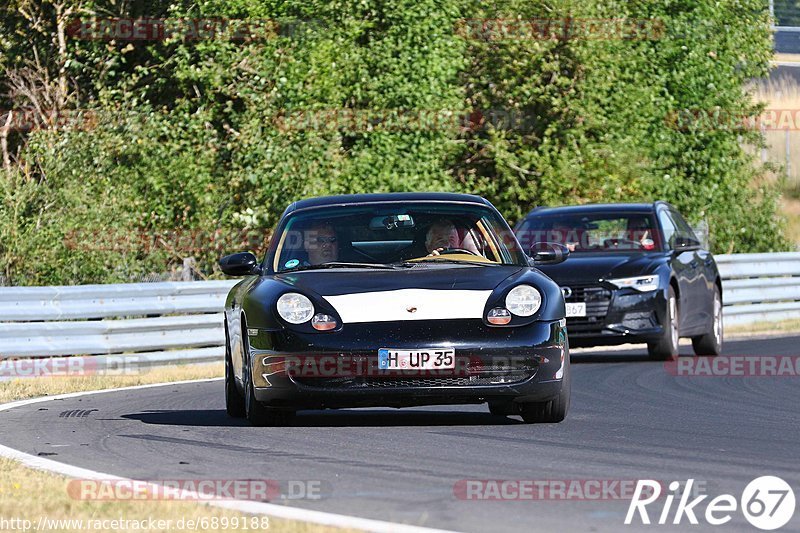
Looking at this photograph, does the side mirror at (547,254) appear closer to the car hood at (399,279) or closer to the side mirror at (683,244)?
the car hood at (399,279)

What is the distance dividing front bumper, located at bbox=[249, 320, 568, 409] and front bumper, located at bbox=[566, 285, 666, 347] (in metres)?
6.89

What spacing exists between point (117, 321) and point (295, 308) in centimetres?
737

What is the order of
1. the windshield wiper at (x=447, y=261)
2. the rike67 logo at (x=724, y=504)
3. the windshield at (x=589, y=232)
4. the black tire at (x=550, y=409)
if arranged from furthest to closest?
the windshield at (x=589, y=232) → the windshield wiper at (x=447, y=261) → the black tire at (x=550, y=409) → the rike67 logo at (x=724, y=504)

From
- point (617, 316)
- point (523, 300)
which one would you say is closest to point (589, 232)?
point (617, 316)

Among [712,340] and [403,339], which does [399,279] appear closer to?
[403,339]

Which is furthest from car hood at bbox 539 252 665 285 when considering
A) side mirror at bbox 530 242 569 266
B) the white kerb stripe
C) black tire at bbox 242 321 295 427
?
the white kerb stripe

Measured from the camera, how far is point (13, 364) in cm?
1524

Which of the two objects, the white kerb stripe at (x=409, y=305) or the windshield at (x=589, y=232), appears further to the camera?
the windshield at (x=589, y=232)

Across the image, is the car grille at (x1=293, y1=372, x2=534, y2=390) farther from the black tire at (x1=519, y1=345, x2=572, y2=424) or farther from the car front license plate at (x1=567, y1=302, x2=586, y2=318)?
the car front license plate at (x1=567, y1=302, x2=586, y2=318)

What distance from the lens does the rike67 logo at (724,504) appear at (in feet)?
19.6

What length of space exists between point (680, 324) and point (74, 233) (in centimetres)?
755

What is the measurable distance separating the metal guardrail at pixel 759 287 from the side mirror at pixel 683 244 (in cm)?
609

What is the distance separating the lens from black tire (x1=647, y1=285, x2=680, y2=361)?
1616 cm

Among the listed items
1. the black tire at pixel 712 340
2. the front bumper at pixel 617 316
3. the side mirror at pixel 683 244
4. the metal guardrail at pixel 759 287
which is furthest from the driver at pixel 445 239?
the metal guardrail at pixel 759 287
